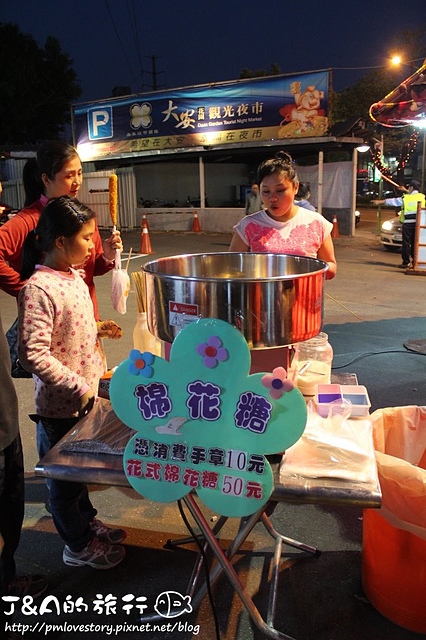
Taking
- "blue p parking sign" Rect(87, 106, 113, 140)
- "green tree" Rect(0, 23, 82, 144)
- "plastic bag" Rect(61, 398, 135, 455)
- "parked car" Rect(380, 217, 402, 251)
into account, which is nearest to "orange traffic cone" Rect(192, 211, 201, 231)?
"blue p parking sign" Rect(87, 106, 113, 140)

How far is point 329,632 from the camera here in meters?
2.04

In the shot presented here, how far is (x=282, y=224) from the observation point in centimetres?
276

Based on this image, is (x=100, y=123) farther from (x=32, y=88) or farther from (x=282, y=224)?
(x=282, y=224)

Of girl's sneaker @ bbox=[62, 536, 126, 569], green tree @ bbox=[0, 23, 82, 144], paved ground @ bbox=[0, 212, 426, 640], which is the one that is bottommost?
paved ground @ bbox=[0, 212, 426, 640]

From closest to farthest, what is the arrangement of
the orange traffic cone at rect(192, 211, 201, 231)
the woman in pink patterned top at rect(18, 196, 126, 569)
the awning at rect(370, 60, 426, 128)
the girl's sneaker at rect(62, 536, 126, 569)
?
the woman in pink patterned top at rect(18, 196, 126, 569) < the girl's sneaker at rect(62, 536, 126, 569) < the awning at rect(370, 60, 426, 128) < the orange traffic cone at rect(192, 211, 201, 231)

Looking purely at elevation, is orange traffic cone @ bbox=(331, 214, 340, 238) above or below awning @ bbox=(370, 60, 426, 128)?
below

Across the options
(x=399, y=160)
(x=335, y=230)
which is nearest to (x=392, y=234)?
(x=399, y=160)

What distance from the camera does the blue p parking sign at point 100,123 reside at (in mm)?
17438

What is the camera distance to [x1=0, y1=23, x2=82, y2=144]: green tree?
77.8 feet

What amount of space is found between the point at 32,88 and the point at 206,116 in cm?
1380

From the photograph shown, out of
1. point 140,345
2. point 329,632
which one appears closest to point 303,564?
point 329,632

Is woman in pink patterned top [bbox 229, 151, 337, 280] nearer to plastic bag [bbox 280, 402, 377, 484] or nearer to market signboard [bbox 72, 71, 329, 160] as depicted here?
plastic bag [bbox 280, 402, 377, 484]

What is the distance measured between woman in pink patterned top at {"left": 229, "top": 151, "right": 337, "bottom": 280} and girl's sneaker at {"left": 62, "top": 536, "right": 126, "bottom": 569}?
165cm

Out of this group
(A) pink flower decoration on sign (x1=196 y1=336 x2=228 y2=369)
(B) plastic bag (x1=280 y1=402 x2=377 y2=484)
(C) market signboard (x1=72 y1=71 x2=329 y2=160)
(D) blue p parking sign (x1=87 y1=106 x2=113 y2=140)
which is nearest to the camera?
(A) pink flower decoration on sign (x1=196 y1=336 x2=228 y2=369)
